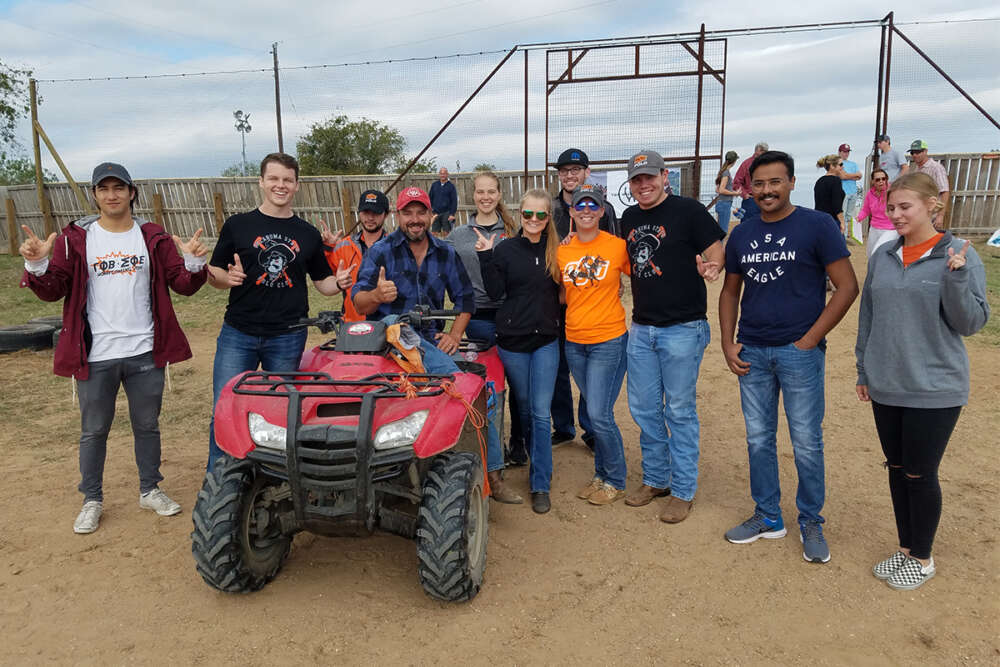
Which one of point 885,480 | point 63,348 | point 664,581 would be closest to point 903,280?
point 664,581

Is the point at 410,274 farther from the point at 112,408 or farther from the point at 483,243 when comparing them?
the point at 112,408

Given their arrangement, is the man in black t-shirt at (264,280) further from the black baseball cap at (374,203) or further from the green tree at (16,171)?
the green tree at (16,171)

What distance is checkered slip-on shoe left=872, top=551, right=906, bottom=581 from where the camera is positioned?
325 cm

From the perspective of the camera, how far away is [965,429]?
17.1 ft

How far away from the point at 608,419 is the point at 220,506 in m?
2.21

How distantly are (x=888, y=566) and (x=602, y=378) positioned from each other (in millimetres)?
1688

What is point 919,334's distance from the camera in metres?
2.93

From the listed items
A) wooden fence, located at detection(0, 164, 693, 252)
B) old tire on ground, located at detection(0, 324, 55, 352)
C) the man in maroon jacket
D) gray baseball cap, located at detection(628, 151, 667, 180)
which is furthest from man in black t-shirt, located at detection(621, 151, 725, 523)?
wooden fence, located at detection(0, 164, 693, 252)

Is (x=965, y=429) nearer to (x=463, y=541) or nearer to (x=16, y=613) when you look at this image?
(x=463, y=541)

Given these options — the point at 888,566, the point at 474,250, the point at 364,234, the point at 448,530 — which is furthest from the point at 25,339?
the point at 888,566

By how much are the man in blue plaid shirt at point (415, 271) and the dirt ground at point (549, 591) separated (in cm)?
124

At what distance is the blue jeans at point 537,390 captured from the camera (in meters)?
4.06

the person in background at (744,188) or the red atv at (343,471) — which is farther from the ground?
the person in background at (744,188)

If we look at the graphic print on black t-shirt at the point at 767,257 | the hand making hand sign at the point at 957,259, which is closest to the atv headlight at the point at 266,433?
the graphic print on black t-shirt at the point at 767,257
